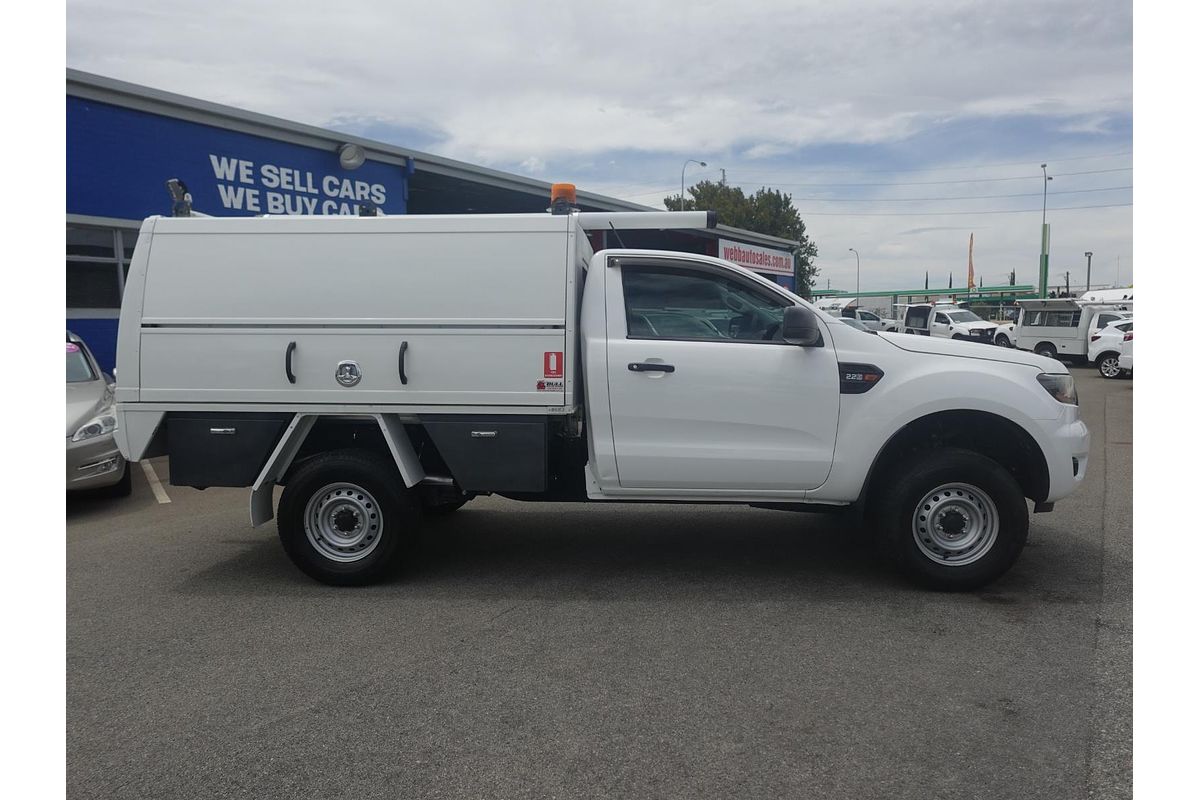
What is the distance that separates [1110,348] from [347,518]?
23.8 metres

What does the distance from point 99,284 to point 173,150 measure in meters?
2.43

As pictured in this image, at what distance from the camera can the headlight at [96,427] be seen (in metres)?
8.03

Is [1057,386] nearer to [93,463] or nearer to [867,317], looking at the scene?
[93,463]

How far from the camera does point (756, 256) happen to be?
34.9m

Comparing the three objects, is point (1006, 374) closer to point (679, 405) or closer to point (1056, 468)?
point (1056, 468)

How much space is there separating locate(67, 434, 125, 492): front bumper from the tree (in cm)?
4784

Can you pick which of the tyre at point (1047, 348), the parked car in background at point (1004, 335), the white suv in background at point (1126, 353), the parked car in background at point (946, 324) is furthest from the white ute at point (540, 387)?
the parked car in background at point (946, 324)

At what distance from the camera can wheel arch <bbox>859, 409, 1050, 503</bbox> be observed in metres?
5.38

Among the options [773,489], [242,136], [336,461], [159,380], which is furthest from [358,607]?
[242,136]

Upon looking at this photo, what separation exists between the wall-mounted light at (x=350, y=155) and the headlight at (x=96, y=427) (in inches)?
367

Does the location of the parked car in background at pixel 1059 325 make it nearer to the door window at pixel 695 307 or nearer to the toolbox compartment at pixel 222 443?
the door window at pixel 695 307

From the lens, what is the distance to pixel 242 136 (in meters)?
14.9

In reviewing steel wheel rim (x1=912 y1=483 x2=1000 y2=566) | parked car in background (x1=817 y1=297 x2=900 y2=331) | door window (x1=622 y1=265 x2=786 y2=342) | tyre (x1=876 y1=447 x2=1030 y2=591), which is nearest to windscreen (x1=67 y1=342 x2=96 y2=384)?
door window (x1=622 y1=265 x2=786 y2=342)

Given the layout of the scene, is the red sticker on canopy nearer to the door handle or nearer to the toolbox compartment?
the door handle
